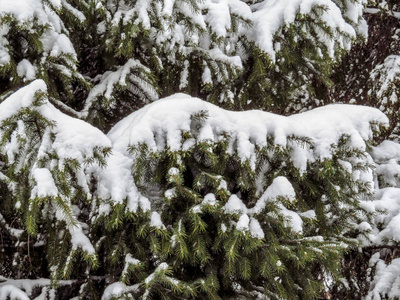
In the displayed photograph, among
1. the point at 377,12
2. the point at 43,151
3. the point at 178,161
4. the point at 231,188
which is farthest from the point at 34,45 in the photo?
the point at 377,12

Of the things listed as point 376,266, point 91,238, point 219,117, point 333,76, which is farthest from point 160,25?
point 333,76

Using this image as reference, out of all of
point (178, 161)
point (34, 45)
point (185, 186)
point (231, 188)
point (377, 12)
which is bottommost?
point (231, 188)

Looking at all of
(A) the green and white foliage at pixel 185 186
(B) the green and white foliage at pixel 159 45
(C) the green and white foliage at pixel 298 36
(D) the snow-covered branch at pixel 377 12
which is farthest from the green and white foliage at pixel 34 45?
(D) the snow-covered branch at pixel 377 12

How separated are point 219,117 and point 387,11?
505 cm

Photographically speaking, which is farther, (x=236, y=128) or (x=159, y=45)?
(x=159, y=45)

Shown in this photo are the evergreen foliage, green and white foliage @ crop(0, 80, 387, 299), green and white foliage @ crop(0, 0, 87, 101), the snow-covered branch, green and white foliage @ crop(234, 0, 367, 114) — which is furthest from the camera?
the snow-covered branch

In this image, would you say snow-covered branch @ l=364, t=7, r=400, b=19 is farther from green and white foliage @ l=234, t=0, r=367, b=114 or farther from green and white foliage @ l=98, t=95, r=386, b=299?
green and white foliage @ l=98, t=95, r=386, b=299

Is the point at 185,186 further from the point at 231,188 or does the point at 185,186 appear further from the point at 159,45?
the point at 159,45

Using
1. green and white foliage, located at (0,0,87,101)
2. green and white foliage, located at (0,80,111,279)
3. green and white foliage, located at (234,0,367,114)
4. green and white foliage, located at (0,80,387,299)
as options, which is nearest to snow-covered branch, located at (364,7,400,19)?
green and white foliage, located at (234,0,367,114)

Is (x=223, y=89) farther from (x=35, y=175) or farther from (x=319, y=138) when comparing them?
(x=35, y=175)

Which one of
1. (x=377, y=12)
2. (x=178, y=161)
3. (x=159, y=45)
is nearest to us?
(x=178, y=161)

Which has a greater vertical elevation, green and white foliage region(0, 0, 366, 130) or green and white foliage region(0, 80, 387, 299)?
green and white foliage region(0, 0, 366, 130)

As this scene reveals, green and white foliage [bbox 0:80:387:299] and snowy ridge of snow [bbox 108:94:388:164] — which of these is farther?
snowy ridge of snow [bbox 108:94:388:164]

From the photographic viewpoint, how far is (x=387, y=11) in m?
5.59
